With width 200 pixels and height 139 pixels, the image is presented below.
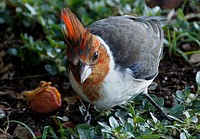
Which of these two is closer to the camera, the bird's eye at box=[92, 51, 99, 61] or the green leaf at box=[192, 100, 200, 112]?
the bird's eye at box=[92, 51, 99, 61]

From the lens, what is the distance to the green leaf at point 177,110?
3.59 m

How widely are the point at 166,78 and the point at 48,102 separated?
1003 millimetres

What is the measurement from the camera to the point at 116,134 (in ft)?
10.6

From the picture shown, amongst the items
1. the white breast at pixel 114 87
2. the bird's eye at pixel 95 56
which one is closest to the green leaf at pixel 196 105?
the white breast at pixel 114 87

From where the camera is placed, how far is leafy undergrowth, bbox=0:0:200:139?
136 inches

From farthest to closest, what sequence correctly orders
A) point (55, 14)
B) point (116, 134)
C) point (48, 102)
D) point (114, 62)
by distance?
point (55, 14) → point (48, 102) → point (114, 62) → point (116, 134)

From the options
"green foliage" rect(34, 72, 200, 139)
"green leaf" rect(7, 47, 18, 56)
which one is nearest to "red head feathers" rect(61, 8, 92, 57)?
"green foliage" rect(34, 72, 200, 139)

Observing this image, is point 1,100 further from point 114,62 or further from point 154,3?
point 154,3

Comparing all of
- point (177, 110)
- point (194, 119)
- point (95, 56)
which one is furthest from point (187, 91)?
point (95, 56)

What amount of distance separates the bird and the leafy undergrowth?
0.16 metres

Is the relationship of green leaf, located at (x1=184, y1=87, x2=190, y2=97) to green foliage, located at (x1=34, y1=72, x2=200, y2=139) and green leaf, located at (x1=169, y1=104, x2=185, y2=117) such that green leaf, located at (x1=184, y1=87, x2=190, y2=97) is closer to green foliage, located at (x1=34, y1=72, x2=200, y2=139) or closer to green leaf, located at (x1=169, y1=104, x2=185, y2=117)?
green foliage, located at (x1=34, y1=72, x2=200, y2=139)

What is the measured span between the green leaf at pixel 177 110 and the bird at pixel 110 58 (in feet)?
0.39

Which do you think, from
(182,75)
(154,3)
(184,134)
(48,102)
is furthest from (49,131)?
(154,3)

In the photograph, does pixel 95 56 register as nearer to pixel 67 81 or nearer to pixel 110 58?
pixel 110 58
